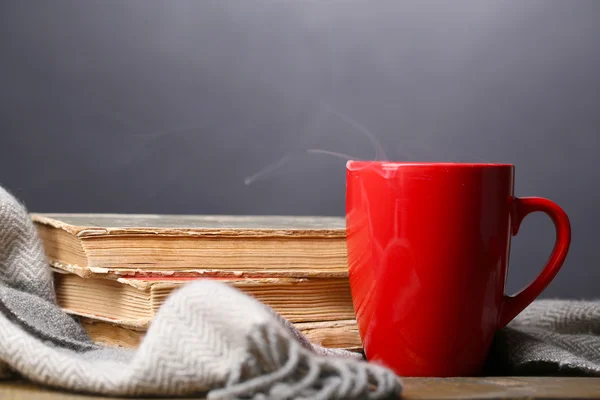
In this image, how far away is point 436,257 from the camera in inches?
22.7

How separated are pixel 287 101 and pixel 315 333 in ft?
2.48

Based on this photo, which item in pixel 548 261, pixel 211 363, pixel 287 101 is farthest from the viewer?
pixel 287 101

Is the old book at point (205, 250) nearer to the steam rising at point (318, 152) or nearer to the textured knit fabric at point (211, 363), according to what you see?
the textured knit fabric at point (211, 363)

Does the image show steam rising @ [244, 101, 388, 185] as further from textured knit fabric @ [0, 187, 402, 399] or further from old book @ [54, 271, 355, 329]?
textured knit fabric @ [0, 187, 402, 399]

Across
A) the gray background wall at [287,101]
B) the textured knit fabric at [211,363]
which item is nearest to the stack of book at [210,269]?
the textured knit fabric at [211,363]

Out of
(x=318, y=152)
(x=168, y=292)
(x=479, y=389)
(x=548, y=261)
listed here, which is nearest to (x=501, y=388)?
(x=479, y=389)

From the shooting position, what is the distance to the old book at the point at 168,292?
646 millimetres

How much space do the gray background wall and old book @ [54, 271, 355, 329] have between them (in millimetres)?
619

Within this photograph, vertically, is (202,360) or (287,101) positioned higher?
(287,101)

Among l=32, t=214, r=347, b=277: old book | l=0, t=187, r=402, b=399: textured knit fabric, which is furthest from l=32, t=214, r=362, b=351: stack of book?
l=0, t=187, r=402, b=399: textured knit fabric

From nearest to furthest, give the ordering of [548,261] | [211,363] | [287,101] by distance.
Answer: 1. [211,363]
2. [548,261]
3. [287,101]

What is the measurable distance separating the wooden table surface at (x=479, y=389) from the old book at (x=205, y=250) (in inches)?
6.4

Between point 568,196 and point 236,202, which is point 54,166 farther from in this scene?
point 568,196

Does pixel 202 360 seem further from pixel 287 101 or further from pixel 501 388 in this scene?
pixel 287 101
